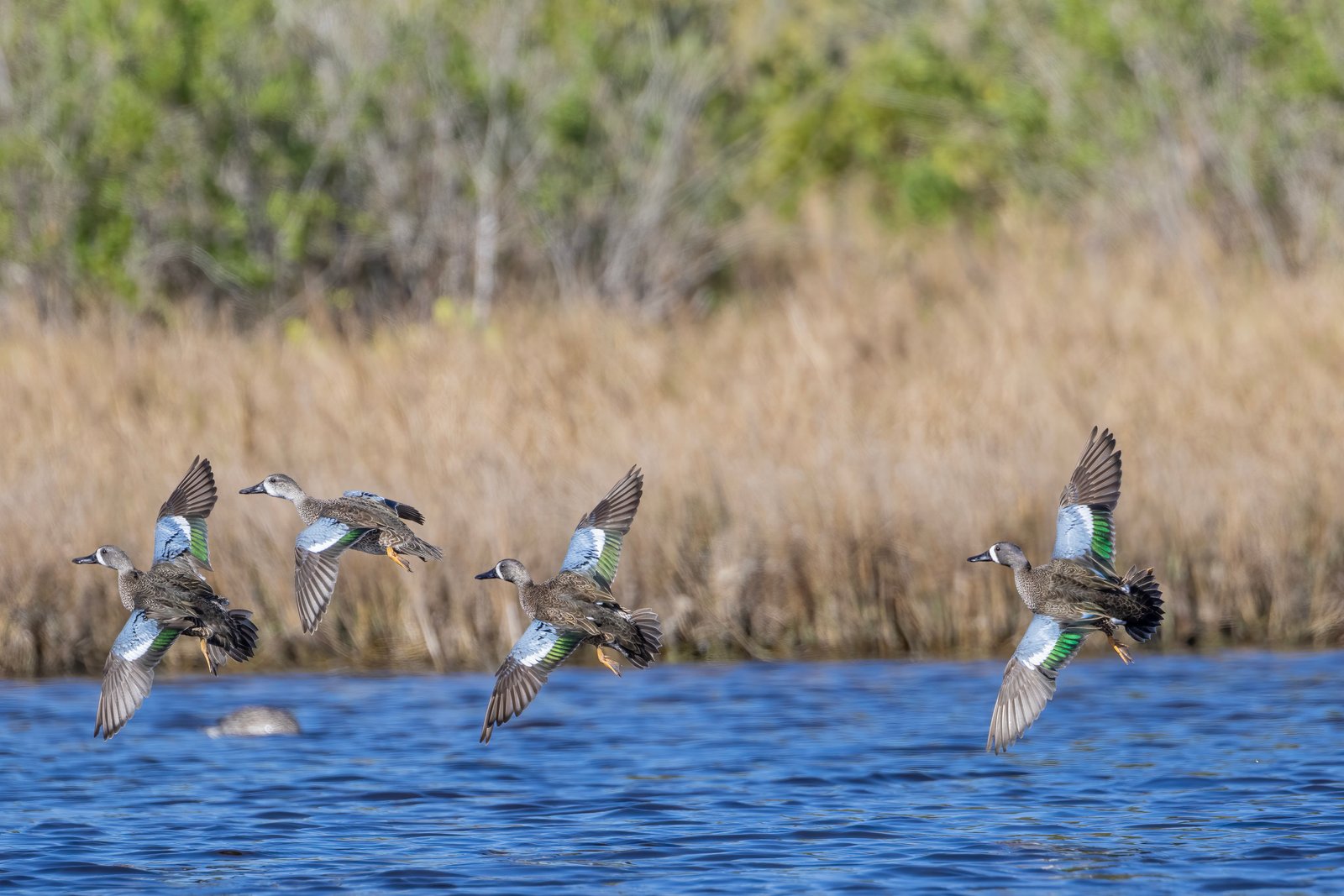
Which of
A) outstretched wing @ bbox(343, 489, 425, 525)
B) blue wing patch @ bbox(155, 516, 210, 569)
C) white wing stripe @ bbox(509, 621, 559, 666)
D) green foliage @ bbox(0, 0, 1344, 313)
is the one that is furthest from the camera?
green foliage @ bbox(0, 0, 1344, 313)

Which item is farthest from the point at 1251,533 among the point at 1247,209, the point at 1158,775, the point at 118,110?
the point at 118,110

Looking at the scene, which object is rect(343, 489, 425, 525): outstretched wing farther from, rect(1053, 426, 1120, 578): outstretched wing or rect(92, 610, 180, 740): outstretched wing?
rect(1053, 426, 1120, 578): outstretched wing

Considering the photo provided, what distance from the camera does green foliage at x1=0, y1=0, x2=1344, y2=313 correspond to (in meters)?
22.0

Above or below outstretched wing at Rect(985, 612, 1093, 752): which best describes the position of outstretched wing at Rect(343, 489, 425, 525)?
above

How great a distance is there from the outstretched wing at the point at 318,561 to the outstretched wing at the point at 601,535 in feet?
2.31

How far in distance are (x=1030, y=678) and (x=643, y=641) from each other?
139cm

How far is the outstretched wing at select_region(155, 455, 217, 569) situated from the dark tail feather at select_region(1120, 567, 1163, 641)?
2960 millimetres

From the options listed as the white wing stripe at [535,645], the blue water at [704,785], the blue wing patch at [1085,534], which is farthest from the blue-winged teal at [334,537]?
the blue water at [704,785]

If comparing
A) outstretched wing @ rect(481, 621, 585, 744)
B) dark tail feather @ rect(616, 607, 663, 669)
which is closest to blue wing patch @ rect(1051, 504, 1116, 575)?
A: dark tail feather @ rect(616, 607, 663, 669)

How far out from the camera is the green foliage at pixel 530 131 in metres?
22.0

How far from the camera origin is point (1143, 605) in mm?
6820

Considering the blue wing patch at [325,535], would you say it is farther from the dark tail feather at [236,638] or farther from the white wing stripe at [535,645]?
the white wing stripe at [535,645]

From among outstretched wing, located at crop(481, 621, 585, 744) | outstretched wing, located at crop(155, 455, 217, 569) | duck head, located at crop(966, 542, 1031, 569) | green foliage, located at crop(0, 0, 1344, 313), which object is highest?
green foliage, located at crop(0, 0, 1344, 313)

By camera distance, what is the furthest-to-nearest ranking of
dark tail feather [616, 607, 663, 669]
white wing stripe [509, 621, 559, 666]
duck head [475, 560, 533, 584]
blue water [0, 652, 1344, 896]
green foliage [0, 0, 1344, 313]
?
1. green foliage [0, 0, 1344, 313]
2. blue water [0, 652, 1344, 896]
3. white wing stripe [509, 621, 559, 666]
4. duck head [475, 560, 533, 584]
5. dark tail feather [616, 607, 663, 669]
